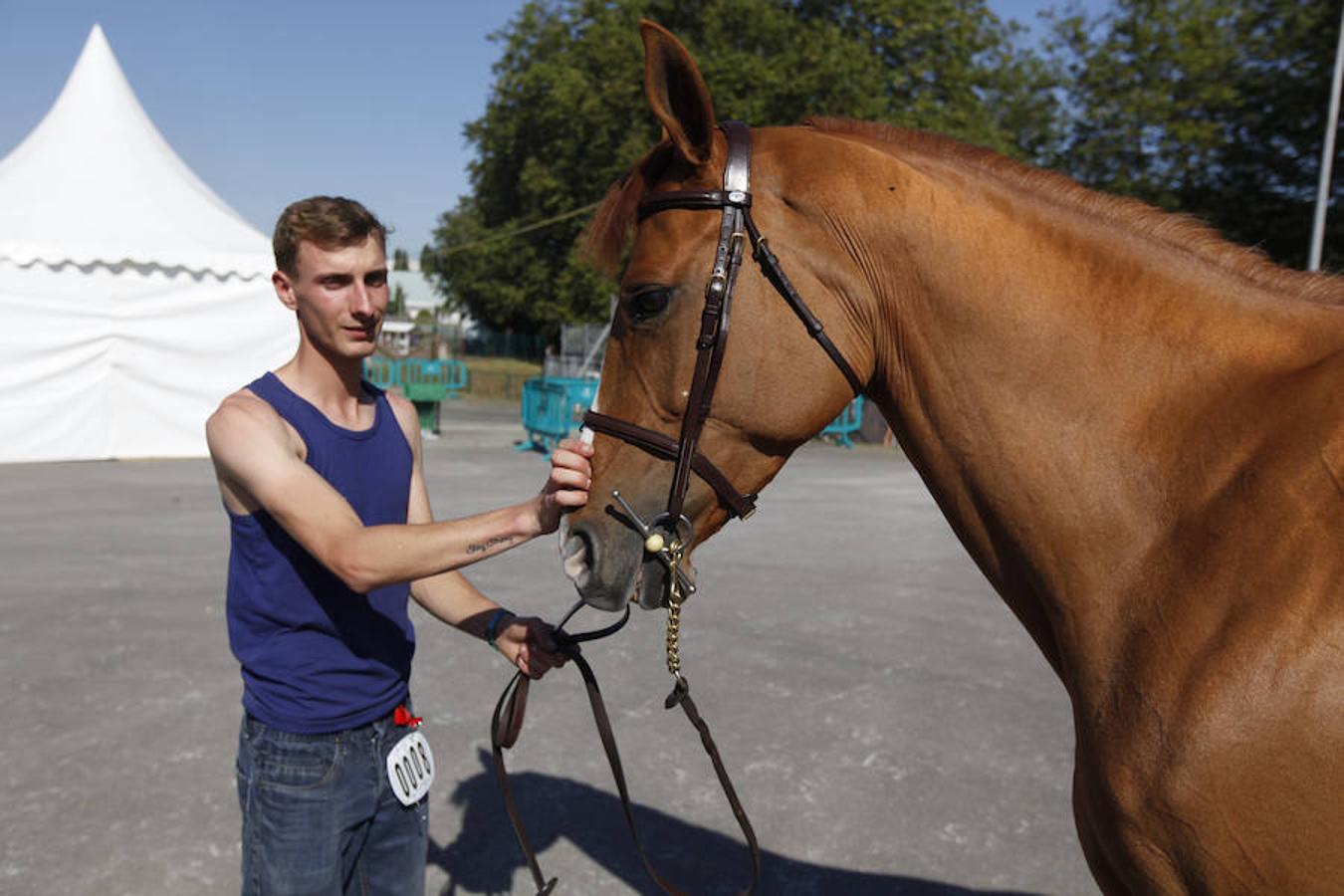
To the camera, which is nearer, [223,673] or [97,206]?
[223,673]

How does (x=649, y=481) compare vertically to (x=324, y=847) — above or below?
above

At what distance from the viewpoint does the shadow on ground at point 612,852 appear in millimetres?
3105

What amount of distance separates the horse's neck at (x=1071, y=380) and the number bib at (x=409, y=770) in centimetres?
142

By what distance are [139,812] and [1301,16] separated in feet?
82.5

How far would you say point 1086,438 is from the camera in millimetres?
1639

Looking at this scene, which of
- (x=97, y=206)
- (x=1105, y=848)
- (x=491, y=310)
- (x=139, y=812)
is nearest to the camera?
(x=1105, y=848)

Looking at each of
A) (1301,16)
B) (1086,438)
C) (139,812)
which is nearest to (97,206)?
(139,812)

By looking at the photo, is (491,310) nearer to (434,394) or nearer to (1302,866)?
(434,394)

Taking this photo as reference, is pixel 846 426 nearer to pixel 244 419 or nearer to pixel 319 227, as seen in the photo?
pixel 319 227

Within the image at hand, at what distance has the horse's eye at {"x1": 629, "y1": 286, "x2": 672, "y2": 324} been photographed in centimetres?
173

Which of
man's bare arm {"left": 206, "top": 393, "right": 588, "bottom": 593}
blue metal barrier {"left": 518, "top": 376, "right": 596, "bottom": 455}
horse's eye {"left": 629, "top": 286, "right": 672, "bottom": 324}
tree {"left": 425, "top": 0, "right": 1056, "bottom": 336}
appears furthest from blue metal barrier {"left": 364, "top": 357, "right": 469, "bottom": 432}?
horse's eye {"left": 629, "top": 286, "right": 672, "bottom": 324}

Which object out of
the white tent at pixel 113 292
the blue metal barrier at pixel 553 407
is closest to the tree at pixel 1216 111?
the blue metal barrier at pixel 553 407

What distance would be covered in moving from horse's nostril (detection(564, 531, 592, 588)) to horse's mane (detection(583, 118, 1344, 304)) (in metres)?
0.61

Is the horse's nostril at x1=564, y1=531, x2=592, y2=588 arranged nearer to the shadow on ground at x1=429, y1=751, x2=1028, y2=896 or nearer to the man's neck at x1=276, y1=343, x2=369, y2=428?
the man's neck at x1=276, y1=343, x2=369, y2=428
